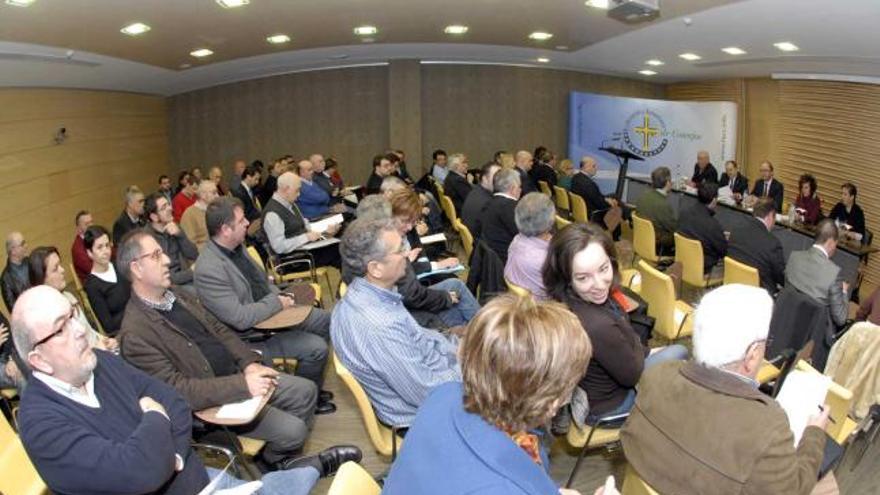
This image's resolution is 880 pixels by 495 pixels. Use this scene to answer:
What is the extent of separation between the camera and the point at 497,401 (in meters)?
1.49

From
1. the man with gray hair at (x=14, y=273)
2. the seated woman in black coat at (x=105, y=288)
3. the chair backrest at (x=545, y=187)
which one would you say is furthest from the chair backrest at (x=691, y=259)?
the man with gray hair at (x=14, y=273)

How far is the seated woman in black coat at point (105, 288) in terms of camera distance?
4.21 meters

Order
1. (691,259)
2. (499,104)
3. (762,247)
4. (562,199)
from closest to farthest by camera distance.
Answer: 1. (762,247)
2. (691,259)
3. (562,199)
4. (499,104)

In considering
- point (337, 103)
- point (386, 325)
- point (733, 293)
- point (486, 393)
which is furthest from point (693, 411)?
point (337, 103)

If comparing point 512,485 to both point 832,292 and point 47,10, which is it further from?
point 47,10

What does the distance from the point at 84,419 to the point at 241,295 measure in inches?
73.2

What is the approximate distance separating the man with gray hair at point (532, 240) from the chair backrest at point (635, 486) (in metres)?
1.97

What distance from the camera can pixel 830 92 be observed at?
9312 mm

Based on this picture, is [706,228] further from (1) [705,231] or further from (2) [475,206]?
(2) [475,206]

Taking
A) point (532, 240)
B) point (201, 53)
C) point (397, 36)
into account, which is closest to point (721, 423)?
point (532, 240)

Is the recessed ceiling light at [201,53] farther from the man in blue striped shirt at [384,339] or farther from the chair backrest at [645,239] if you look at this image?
the man in blue striped shirt at [384,339]

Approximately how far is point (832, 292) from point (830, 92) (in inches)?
245

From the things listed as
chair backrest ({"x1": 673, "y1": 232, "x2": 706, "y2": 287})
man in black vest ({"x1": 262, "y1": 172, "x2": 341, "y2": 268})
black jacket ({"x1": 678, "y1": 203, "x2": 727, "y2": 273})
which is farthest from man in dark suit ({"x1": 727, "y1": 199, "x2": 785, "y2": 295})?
man in black vest ({"x1": 262, "y1": 172, "x2": 341, "y2": 268})

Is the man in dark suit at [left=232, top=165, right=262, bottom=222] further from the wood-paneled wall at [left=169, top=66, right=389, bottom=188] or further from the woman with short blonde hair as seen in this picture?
the woman with short blonde hair
